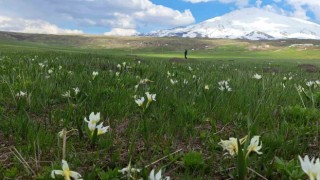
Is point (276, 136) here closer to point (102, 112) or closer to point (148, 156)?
point (148, 156)

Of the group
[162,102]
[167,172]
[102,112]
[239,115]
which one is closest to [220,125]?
[239,115]

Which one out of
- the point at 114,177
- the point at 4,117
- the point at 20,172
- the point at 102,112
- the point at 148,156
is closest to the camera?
the point at 114,177

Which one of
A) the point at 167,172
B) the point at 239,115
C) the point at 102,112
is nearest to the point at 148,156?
the point at 167,172

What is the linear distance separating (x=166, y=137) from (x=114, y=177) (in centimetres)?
135

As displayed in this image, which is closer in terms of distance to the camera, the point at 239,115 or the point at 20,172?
the point at 20,172

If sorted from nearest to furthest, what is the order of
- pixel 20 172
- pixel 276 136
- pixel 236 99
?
pixel 20 172 → pixel 276 136 → pixel 236 99

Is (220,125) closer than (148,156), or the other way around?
(148,156)

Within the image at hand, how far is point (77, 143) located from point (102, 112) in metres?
1.24

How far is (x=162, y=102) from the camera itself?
5449 millimetres

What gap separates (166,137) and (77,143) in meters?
0.94

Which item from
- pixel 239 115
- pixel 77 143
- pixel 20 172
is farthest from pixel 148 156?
pixel 239 115

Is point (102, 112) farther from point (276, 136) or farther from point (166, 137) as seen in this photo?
point (276, 136)

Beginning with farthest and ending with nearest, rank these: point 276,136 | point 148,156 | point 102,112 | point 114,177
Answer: point 102,112 → point 276,136 → point 148,156 → point 114,177

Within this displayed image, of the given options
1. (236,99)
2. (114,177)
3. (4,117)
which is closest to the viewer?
(114,177)
